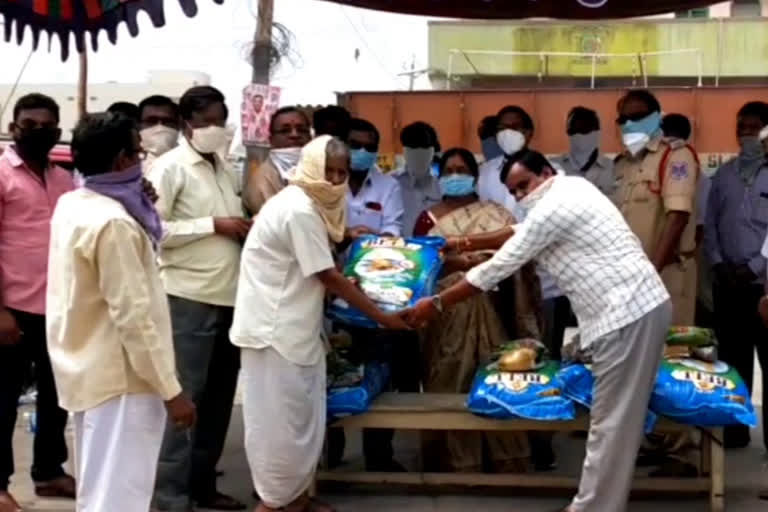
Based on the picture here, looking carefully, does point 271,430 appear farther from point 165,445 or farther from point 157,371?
point 157,371

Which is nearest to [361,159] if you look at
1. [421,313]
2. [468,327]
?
[468,327]

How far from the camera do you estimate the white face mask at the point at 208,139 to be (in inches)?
202

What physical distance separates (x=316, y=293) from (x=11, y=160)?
162 centimetres

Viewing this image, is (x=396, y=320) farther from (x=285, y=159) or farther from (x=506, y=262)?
(x=285, y=159)

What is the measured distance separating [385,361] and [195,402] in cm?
109

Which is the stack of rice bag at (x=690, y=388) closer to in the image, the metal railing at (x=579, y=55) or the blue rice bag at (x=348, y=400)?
the blue rice bag at (x=348, y=400)

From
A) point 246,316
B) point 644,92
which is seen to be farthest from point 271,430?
point 644,92

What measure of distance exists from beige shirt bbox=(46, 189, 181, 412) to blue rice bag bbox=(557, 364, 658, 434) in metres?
2.09

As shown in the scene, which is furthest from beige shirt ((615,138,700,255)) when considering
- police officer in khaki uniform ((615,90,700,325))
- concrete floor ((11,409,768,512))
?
concrete floor ((11,409,768,512))

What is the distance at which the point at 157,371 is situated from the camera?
3564 millimetres

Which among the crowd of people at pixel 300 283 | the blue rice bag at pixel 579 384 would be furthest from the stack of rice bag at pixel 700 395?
the crowd of people at pixel 300 283

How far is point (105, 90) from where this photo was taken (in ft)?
56.7

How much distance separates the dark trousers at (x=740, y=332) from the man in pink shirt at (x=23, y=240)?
11.8 feet

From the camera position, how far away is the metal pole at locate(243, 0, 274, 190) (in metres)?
6.38
